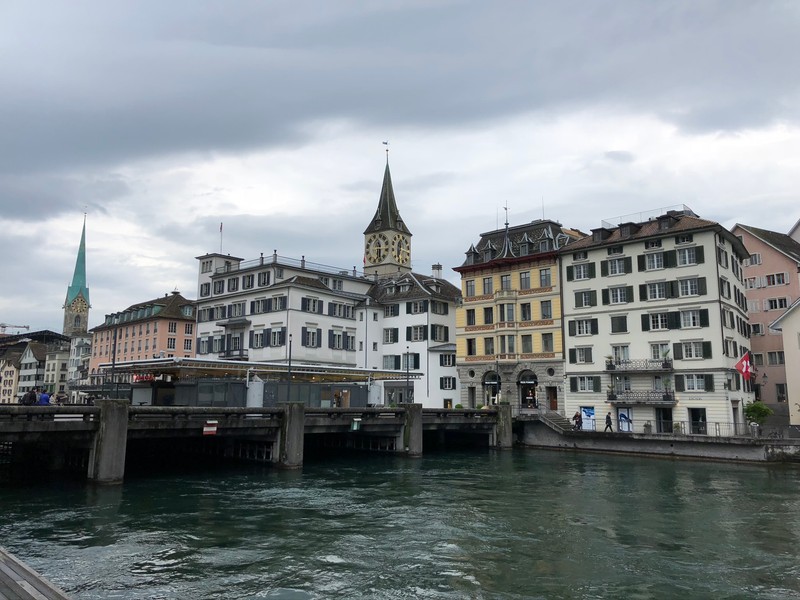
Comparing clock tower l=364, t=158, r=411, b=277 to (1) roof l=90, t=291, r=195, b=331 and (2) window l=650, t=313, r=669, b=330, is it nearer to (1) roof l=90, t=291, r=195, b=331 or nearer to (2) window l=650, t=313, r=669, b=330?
(1) roof l=90, t=291, r=195, b=331

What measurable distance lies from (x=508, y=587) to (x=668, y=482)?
24.1 m

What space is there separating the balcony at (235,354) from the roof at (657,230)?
38.6 metres

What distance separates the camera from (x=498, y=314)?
A: 230ft

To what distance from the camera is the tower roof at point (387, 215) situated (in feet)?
366

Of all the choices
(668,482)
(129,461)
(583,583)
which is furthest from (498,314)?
(583,583)

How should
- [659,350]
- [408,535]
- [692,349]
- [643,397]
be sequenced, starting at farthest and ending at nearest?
1. [659,350]
2. [643,397]
3. [692,349]
4. [408,535]

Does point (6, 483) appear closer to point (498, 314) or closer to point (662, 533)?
point (662, 533)

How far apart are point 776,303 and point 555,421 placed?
2885 centimetres

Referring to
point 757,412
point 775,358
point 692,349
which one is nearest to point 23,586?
point 757,412

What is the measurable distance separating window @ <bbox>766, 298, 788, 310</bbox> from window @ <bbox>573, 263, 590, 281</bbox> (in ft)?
71.8

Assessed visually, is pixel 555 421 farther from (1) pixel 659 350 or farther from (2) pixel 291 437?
(2) pixel 291 437

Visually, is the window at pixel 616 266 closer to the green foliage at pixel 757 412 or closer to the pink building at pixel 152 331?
the green foliage at pixel 757 412

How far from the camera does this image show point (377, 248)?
364ft

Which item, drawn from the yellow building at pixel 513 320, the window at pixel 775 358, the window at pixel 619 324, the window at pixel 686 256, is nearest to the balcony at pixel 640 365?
the window at pixel 619 324
